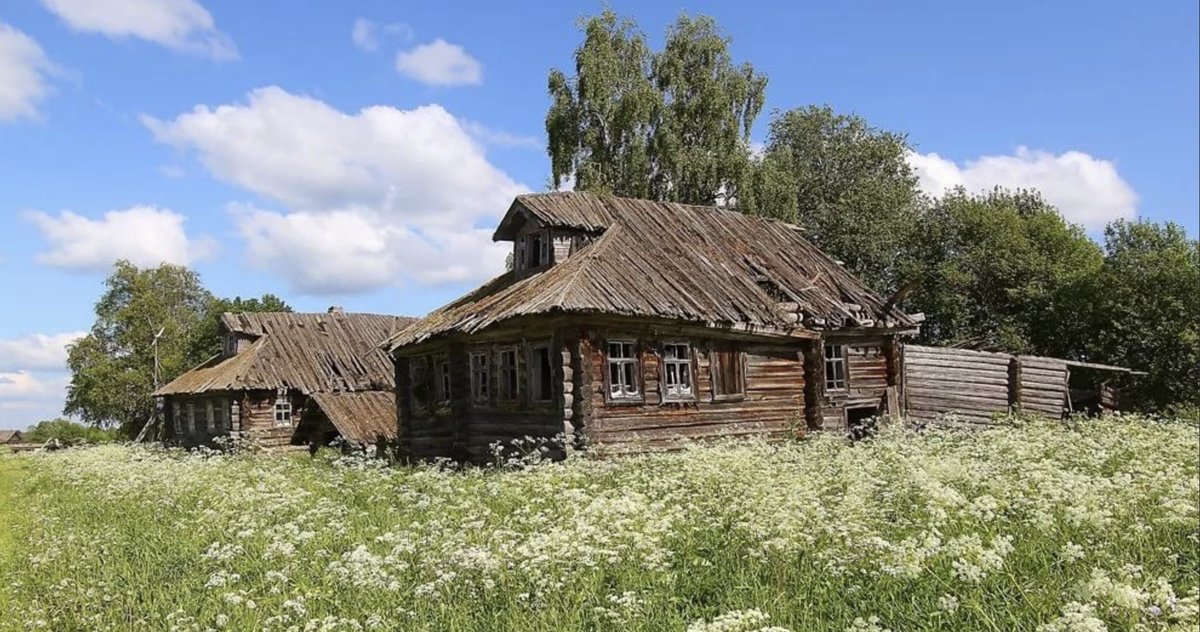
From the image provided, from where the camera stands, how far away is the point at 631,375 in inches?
649

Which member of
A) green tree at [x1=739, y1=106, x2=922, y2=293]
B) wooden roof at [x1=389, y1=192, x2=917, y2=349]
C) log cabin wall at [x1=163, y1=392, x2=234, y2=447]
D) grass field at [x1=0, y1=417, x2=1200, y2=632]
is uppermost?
green tree at [x1=739, y1=106, x2=922, y2=293]

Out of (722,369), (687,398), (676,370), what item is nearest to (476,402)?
(676,370)

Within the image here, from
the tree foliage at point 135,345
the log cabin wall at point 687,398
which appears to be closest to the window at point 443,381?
the log cabin wall at point 687,398

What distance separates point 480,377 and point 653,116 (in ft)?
54.0

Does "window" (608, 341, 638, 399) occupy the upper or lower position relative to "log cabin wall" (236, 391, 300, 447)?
upper

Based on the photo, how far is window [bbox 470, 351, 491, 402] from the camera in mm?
18297

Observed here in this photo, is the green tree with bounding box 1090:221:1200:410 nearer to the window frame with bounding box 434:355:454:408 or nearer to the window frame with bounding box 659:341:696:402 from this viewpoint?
the window frame with bounding box 659:341:696:402

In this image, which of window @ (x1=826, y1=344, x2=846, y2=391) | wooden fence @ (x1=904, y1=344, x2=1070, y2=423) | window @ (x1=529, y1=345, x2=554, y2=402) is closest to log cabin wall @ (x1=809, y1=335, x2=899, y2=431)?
window @ (x1=826, y1=344, x2=846, y2=391)

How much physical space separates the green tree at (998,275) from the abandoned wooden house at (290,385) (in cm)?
2060

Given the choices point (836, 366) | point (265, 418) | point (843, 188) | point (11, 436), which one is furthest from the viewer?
point (11, 436)

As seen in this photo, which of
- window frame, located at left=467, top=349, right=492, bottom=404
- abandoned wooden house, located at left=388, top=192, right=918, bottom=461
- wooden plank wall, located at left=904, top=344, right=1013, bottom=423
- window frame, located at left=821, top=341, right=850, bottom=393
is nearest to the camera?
abandoned wooden house, located at left=388, top=192, right=918, bottom=461

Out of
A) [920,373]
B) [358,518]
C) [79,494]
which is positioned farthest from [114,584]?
[920,373]

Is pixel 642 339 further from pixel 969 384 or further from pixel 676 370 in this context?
pixel 969 384

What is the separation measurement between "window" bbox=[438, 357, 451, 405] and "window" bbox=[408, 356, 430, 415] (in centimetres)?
56
